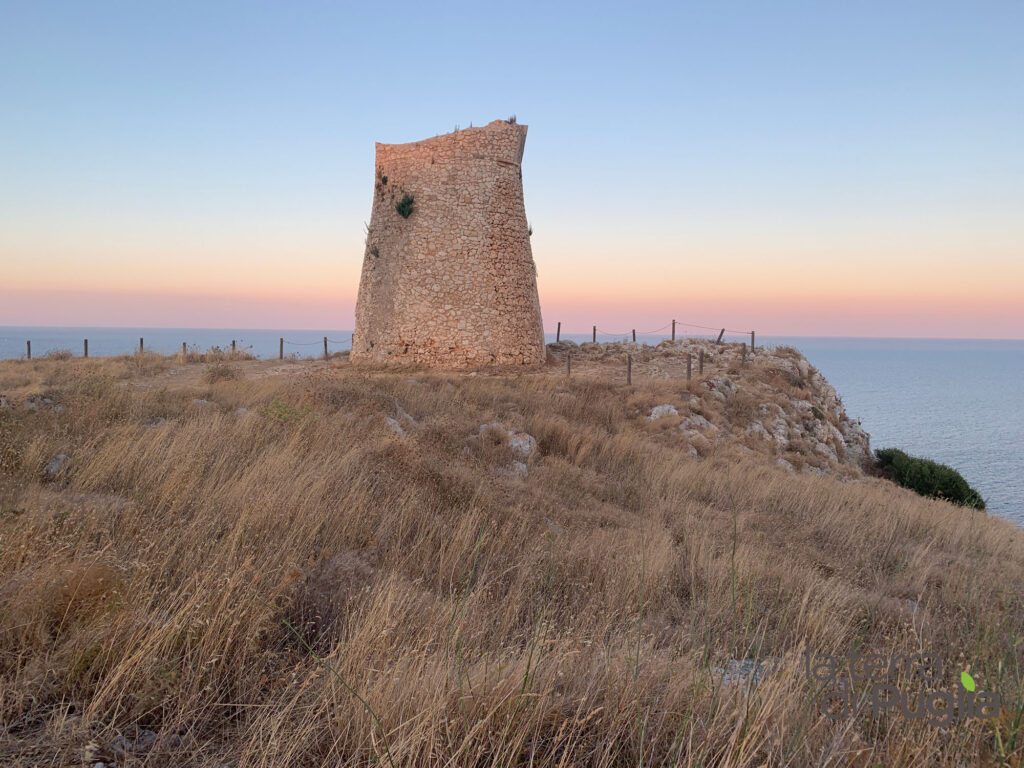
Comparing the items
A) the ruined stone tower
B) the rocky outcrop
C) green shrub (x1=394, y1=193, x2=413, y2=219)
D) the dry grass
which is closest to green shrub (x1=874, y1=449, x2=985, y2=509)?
the rocky outcrop

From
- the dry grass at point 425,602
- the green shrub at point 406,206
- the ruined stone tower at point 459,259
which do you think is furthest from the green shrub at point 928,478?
the green shrub at point 406,206

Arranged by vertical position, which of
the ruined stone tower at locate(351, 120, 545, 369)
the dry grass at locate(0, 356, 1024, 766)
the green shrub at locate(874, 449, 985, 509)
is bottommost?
the green shrub at locate(874, 449, 985, 509)

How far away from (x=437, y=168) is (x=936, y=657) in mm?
18331

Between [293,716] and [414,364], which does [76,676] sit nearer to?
[293,716]

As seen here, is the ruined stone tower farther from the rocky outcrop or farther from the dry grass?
the dry grass

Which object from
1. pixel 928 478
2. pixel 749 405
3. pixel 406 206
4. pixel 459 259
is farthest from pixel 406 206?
pixel 928 478

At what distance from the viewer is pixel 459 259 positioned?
18.2 m

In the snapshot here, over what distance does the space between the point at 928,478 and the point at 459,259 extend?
1739cm

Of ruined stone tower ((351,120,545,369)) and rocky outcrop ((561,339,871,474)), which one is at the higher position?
ruined stone tower ((351,120,545,369))

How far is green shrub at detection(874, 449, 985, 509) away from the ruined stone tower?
13737mm

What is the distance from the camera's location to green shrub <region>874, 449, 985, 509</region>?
18234 mm

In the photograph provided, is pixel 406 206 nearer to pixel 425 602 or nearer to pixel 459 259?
pixel 459 259

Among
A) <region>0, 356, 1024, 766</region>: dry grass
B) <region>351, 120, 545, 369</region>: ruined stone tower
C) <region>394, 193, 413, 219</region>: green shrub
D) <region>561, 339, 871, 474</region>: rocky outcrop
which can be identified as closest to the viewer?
<region>0, 356, 1024, 766</region>: dry grass

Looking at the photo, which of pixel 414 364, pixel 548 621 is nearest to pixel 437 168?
pixel 414 364
